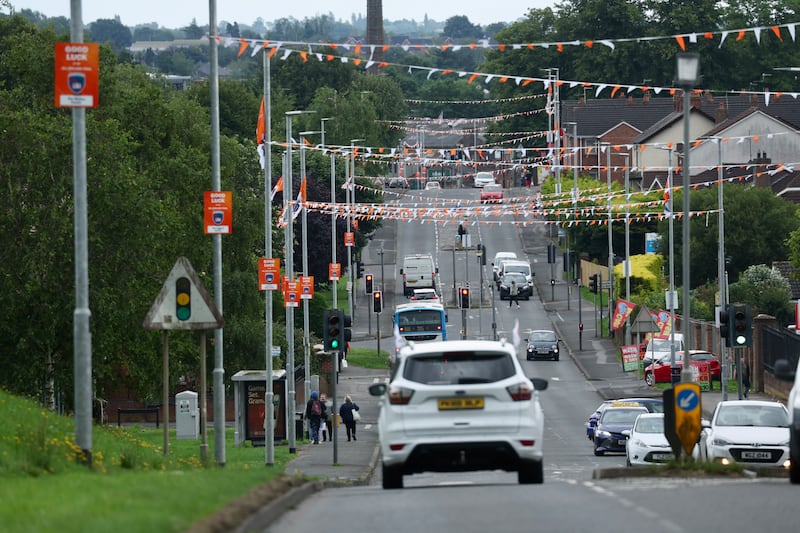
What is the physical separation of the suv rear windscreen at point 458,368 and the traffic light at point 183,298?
465cm

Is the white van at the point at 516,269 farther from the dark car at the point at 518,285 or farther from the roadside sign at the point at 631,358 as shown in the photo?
the roadside sign at the point at 631,358

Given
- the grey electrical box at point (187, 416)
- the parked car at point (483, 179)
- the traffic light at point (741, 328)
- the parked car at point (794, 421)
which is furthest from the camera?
the parked car at point (483, 179)

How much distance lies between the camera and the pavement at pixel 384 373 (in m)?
29.3

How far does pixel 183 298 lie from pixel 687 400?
6.90 metres

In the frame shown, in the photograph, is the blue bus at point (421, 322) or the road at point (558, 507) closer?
the road at point (558, 507)

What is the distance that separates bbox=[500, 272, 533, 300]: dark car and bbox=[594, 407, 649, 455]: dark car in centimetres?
5378

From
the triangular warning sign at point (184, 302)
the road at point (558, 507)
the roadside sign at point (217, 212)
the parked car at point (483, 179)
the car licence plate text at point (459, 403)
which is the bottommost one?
the road at point (558, 507)

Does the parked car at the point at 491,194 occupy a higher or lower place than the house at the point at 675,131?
lower

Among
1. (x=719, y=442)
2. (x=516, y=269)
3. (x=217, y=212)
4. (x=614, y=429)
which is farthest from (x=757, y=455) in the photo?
(x=516, y=269)

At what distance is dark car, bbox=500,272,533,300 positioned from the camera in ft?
305

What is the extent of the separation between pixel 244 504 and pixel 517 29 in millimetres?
126172

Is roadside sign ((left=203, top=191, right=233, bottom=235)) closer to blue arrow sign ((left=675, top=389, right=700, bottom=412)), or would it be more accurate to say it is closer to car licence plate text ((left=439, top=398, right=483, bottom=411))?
blue arrow sign ((left=675, top=389, right=700, bottom=412))

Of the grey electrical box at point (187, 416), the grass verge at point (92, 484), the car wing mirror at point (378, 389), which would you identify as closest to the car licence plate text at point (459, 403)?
the car wing mirror at point (378, 389)

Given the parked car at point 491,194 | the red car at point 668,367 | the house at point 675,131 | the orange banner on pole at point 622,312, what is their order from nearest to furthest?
the red car at point 668,367 → the orange banner on pole at point 622,312 → the house at point 675,131 → the parked car at point 491,194
